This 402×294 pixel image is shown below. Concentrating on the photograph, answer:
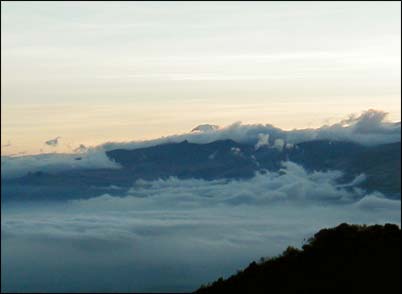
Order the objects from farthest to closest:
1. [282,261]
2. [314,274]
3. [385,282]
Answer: [282,261], [314,274], [385,282]

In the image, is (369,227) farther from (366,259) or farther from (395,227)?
(366,259)

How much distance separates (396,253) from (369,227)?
10.3m

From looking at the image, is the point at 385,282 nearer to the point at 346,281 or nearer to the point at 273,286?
the point at 346,281

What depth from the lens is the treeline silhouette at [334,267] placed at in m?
93.7

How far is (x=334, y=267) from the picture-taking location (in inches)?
3991

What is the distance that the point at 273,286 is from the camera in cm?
10169

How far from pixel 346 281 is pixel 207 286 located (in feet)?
80.0

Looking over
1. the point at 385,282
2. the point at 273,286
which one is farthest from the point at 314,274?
the point at 385,282

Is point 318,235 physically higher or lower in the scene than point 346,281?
higher

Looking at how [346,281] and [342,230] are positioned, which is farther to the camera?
[342,230]

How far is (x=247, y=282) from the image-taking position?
350ft

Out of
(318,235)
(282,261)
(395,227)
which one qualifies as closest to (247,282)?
(282,261)

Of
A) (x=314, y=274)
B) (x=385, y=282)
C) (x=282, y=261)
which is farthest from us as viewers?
(x=282, y=261)

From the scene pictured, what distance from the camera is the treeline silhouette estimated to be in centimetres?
9369
